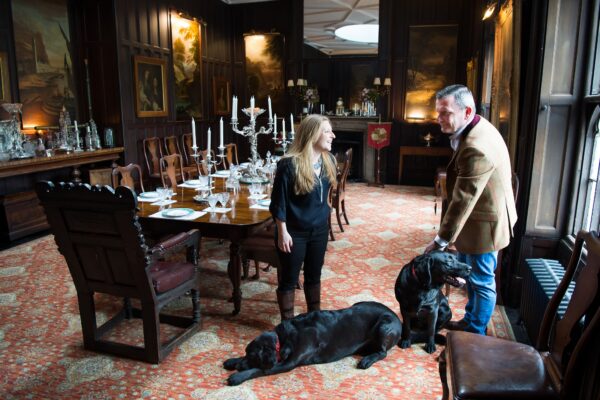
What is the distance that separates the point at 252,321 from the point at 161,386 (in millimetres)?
952

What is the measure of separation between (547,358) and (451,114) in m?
1.37

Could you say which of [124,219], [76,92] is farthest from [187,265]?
[76,92]

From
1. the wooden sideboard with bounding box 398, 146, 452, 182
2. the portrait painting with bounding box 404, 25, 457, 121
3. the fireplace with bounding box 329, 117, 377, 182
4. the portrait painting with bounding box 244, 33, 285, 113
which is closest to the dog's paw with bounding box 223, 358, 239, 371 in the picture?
the fireplace with bounding box 329, 117, 377, 182

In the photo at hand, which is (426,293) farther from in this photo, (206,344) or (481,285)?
(206,344)

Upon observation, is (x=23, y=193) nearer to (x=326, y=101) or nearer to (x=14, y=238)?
(x=14, y=238)

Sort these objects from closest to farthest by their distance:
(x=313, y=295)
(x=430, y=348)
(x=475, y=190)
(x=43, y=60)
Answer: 1. (x=475, y=190)
2. (x=430, y=348)
3. (x=313, y=295)
4. (x=43, y=60)

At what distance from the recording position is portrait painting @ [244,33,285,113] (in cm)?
1027

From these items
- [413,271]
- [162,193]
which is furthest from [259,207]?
[413,271]

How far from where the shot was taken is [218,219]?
3342 millimetres

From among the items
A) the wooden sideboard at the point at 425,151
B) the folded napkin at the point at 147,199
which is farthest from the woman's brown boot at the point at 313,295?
the wooden sideboard at the point at 425,151

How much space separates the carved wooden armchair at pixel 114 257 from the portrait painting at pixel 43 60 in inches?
185

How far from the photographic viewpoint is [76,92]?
7.29 metres

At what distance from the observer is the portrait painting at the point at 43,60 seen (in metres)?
6.34

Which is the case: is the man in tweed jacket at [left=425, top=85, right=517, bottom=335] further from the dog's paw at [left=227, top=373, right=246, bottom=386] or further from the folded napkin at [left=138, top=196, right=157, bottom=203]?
the folded napkin at [left=138, top=196, right=157, bottom=203]
